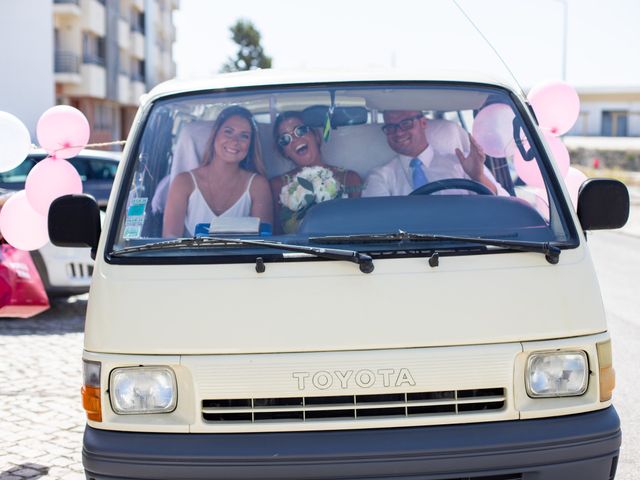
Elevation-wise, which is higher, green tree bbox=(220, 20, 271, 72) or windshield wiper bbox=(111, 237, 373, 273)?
green tree bbox=(220, 20, 271, 72)

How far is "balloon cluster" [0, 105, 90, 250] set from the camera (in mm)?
5508

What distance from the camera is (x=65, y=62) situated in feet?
137

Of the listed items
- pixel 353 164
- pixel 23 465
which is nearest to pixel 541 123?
pixel 353 164

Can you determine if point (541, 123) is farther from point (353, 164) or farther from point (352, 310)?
point (352, 310)

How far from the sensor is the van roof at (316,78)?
159 inches

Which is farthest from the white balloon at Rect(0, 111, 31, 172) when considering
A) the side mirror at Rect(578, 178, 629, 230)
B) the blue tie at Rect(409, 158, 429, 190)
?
the side mirror at Rect(578, 178, 629, 230)

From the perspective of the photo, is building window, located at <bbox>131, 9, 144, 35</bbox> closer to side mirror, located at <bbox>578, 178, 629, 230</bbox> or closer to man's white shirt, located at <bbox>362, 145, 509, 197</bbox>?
man's white shirt, located at <bbox>362, 145, 509, 197</bbox>

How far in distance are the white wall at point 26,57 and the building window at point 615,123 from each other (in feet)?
198

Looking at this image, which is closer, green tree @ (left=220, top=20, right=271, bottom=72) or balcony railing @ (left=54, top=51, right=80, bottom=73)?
balcony railing @ (left=54, top=51, right=80, bottom=73)

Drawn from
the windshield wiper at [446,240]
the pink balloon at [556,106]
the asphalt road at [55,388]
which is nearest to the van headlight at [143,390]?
the windshield wiper at [446,240]

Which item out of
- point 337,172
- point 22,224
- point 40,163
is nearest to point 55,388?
point 22,224

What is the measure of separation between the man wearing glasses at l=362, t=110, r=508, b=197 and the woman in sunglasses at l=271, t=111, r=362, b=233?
0.13 metres

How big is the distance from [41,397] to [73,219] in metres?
2.98

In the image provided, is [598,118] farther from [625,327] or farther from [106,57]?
[625,327]
